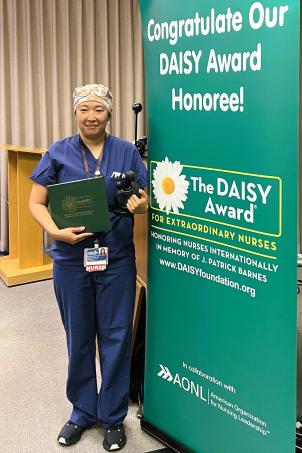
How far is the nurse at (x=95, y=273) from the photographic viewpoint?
1.79 m

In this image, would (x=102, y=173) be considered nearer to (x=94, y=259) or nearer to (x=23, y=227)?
(x=94, y=259)

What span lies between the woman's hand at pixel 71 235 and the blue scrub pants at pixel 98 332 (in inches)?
5.3

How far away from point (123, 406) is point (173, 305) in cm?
52

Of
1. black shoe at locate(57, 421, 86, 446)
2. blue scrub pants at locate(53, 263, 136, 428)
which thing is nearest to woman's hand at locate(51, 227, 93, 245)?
blue scrub pants at locate(53, 263, 136, 428)

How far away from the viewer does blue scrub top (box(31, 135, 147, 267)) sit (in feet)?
5.95

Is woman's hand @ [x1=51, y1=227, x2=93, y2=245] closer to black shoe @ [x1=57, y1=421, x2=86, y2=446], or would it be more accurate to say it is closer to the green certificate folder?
the green certificate folder

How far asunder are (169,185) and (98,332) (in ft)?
2.20

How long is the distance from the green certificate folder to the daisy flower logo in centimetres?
20

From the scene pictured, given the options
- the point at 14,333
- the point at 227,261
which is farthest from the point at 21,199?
the point at 227,261

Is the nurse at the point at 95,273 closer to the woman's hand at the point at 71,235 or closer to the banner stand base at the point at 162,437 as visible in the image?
the woman's hand at the point at 71,235

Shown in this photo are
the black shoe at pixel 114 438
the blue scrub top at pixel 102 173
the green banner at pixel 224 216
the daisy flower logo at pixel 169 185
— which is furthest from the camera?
the black shoe at pixel 114 438

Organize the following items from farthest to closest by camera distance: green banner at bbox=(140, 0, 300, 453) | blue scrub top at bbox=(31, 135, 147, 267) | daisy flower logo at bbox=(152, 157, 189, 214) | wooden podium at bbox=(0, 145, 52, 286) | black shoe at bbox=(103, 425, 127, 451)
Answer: wooden podium at bbox=(0, 145, 52, 286)
black shoe at bbox=(103, 425, 127, 451)
blue scrub top at bbox=(31, 135, 147, 267)
daisy flower logo at bbox=(152, 157, 189, 214)
green banner at bbox=(140, 0, 300, 453)

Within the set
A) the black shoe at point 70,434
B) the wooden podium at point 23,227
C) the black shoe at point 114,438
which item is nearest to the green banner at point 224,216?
the black shoe at point 114,438

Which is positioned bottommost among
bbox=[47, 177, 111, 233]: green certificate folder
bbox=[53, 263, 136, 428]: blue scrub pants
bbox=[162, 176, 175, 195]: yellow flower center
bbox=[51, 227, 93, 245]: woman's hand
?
bbox=[53, 263, 136, 428]: blue scrub pants
